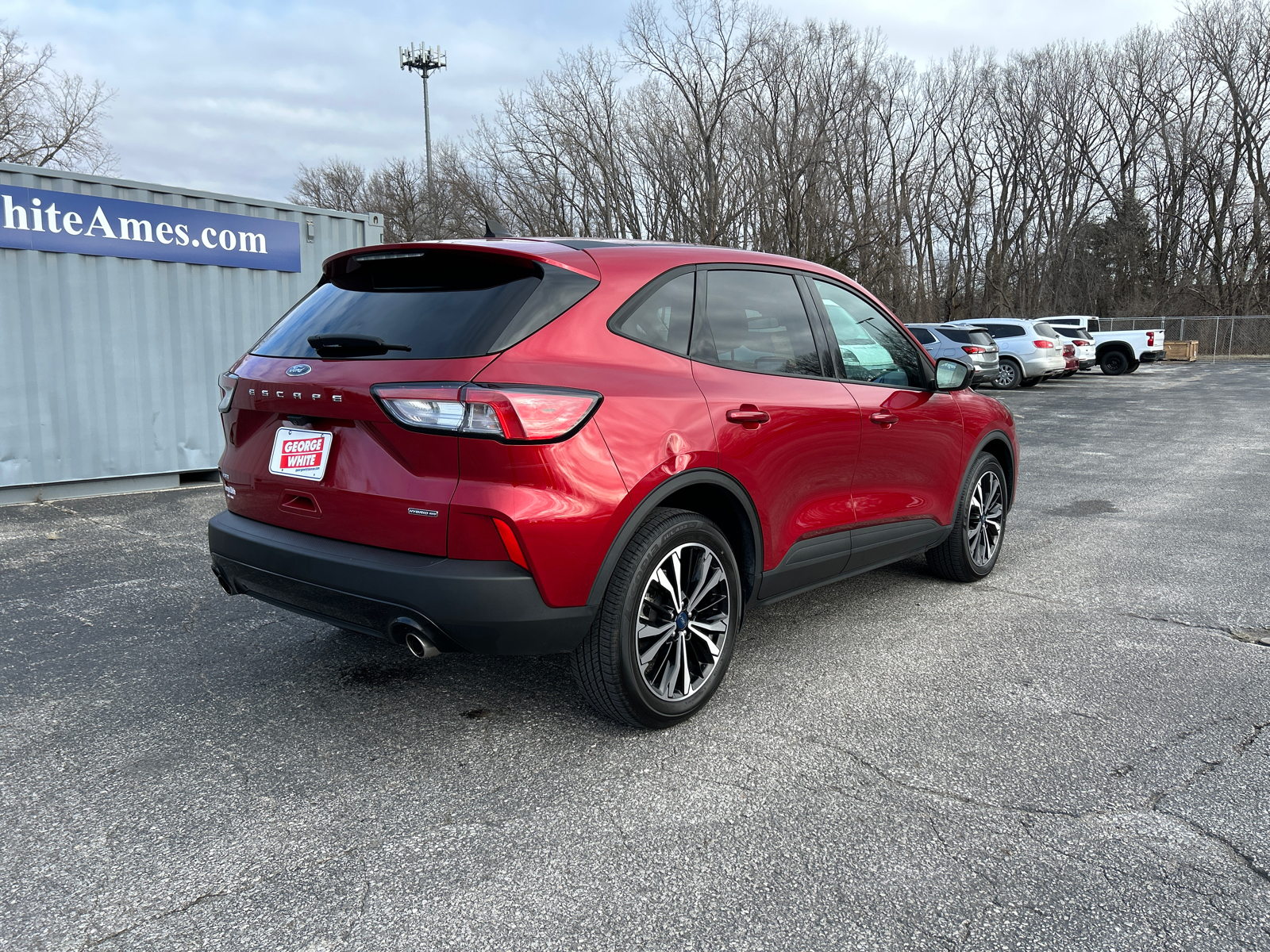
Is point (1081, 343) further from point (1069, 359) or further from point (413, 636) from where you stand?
point (413, 636)

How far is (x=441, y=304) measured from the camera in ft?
9.61

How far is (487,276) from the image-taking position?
2.95m

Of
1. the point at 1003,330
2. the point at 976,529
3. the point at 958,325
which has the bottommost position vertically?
the point at 976,529

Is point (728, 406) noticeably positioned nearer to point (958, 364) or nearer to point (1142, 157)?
point (958, 364)

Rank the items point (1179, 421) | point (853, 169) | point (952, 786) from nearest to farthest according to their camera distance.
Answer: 1. point (952, 786)
2. point (1179, 421)
3. point (853, 169)

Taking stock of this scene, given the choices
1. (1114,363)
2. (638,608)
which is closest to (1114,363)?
(1114,363)

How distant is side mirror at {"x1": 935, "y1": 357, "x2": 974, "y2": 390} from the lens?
4.68m

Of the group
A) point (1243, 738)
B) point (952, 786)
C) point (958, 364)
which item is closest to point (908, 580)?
point (958, 364)

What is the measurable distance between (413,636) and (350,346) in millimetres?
972

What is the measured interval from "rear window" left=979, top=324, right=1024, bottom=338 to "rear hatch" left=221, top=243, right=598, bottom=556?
75.8ft

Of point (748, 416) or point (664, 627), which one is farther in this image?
point (748, 416)

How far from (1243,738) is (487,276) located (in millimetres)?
3064

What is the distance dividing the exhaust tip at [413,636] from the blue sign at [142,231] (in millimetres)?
7202

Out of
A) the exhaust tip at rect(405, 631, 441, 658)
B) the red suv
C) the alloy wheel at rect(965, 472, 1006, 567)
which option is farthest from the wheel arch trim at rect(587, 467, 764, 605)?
the alloy wheel at rect(965, 472, 1006, 567)
